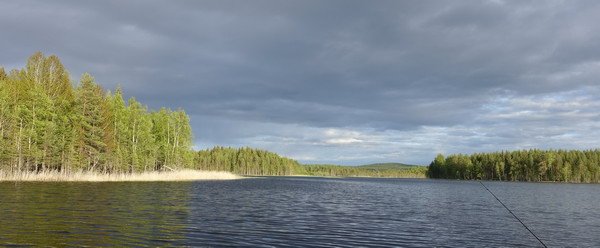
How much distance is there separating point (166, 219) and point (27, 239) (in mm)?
10502

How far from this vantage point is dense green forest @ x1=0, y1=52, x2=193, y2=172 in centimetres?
7244

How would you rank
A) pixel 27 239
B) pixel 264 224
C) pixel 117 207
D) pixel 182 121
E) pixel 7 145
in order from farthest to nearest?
1. pixel 182 121
2. pixel 7 145
3. pixel 117 207
4. pixel 264 224
5. pixel 27 239

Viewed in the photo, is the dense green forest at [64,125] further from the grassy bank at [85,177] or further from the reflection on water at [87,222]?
the reflection on water at [87,222]

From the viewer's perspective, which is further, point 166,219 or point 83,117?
point 83,117

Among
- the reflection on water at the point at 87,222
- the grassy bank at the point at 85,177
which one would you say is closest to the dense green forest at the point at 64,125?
the grassy bank at the point at 85,177

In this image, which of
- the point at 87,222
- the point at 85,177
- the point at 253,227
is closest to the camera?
the point at 87,222

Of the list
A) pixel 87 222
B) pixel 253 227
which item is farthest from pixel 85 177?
pixel 253 227

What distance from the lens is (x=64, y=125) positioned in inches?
3216

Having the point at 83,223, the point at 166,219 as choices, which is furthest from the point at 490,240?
the point at 83,223

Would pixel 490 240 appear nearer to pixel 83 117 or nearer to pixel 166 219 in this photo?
pixel 166 219

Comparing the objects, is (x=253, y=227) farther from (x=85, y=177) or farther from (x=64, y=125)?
(x=64, y=125)

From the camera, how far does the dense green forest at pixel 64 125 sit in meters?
72.4

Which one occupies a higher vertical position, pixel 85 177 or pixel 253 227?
pixel 85 177

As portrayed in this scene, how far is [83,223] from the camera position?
25188 millimetres
